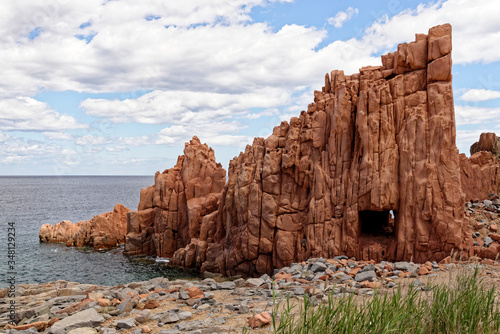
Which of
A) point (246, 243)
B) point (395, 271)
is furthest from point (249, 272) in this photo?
point (395, 271)

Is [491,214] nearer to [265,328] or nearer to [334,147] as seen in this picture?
[334,147]

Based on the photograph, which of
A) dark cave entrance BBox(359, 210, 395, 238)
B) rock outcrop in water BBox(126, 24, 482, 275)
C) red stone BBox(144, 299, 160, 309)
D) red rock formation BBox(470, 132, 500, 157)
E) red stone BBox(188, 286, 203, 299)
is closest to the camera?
red stone BBox(144, 299, 160, 309)

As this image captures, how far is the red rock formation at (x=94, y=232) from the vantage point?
168 ft

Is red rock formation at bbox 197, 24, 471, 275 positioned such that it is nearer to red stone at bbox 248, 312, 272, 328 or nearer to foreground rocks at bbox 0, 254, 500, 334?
foreground rocks at bbox 0, 254, 500, 334

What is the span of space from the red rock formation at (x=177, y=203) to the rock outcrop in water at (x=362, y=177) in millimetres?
10157

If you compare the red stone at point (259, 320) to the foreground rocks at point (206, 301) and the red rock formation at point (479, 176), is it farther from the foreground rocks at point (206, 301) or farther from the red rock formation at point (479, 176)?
the red rock formation at point (479, 176)

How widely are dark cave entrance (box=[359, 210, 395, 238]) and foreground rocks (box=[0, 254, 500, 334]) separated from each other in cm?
637

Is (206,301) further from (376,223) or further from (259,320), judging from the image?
(376,223)

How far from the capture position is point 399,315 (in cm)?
719

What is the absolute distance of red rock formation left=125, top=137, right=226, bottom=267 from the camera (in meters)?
43.0

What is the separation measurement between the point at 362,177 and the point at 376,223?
18.5 ft

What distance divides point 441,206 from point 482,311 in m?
14.3

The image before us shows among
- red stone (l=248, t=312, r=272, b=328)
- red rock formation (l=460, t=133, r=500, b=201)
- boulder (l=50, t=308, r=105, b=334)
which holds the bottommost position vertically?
boulder (l=50, t=308, r=105, b=334)

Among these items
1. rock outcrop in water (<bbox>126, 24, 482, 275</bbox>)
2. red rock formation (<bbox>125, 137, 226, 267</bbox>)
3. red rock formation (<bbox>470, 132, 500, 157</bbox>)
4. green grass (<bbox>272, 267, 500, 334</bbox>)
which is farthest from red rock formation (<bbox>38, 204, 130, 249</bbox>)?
green grass (<bbox>272, 267, 500, 334</bbox>)
